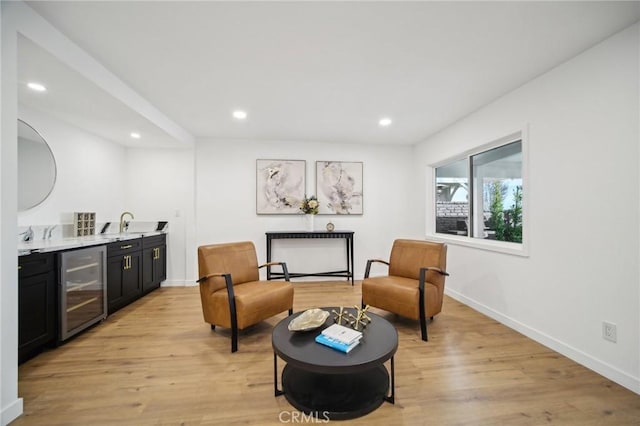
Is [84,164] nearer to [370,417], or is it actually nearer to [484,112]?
[370,417]

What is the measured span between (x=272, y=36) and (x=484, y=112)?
2505 millimetres

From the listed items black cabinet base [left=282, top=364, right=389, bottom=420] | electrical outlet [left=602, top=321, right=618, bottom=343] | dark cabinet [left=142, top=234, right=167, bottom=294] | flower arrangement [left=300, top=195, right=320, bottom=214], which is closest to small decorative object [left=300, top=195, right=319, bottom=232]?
flower arrangement [left=300, top=195, right=320, bottom=214]

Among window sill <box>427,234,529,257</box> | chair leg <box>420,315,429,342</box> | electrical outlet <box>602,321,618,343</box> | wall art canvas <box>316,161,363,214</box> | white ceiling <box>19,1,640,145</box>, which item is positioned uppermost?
white ceiling <box>19,1,640,145</box>

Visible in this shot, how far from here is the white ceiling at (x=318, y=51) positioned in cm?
159

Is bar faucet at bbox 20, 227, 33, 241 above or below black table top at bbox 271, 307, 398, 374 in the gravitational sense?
above

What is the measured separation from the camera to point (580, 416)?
1.48 meters

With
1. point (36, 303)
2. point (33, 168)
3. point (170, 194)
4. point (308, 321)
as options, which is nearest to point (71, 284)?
point (36, 303)

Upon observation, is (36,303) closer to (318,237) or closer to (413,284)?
(318,237)

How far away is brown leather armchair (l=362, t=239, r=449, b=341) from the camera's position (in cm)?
243

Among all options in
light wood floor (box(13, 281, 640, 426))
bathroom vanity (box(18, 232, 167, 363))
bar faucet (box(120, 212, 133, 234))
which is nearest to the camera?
light wood floor (box(13, 281, 640, 426))

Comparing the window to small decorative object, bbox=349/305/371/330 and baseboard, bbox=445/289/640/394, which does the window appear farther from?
small decorative object, bbox=349/305/371/330

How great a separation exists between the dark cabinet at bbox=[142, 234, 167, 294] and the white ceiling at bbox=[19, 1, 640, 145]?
1.60 m

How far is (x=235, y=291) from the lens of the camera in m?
2.46

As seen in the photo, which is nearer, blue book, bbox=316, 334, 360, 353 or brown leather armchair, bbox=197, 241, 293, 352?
blue book, bbox=316, 334, 360, 353
